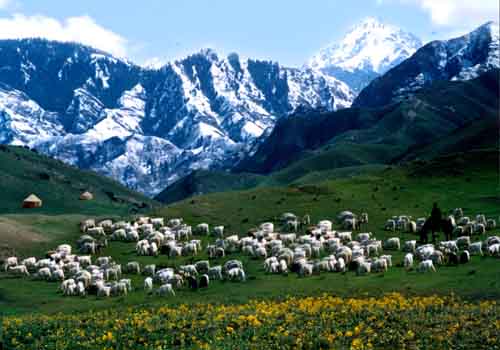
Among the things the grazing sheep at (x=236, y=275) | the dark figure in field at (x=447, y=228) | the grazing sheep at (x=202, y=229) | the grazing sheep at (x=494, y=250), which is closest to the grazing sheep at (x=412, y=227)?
the dark figure in field at (x=447, y=228)

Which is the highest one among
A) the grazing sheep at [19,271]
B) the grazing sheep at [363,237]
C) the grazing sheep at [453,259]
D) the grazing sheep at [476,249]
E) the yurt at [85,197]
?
the yurt at [85,197]

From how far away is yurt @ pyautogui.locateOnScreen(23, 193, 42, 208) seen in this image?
119m

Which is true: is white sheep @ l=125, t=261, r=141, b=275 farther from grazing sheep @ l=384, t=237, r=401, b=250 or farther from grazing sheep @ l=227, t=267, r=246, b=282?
grazing sheep @ l=384, t=237, r=401, b=250

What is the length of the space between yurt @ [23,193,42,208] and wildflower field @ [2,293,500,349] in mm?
93867

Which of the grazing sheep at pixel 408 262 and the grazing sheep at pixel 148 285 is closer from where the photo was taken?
the grazing sheep at pixel 148 285

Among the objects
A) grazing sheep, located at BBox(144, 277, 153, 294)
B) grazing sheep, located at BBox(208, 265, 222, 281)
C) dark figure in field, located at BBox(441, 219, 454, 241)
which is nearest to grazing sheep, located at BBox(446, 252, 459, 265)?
dark figure in field, located at BBox(441, 219, 454, 241)

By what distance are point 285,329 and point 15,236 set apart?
47.9m

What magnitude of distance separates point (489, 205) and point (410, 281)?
1544 inches

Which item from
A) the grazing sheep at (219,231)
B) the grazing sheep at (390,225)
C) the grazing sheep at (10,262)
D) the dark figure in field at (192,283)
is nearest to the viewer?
the dark figure in field at (192,283)

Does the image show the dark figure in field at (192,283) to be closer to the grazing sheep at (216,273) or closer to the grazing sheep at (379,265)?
the grazing sheep at (216,273)

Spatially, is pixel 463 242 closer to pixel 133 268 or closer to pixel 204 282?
pixel 204 282

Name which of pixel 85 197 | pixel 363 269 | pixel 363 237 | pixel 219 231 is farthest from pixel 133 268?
pixel 85 197

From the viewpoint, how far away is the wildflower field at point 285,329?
22.5m

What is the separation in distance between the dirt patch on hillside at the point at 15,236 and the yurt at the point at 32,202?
48.8m
